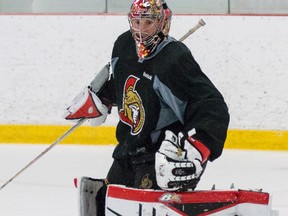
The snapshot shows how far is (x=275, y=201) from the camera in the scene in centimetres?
484

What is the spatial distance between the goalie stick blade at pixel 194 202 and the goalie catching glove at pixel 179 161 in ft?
0.11

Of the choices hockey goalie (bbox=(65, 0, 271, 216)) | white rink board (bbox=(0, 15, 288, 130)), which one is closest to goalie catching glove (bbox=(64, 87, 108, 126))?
hockey goalie (bbox=(65, 0, 271, 216))

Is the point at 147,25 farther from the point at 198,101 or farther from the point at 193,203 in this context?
the point at 193,203

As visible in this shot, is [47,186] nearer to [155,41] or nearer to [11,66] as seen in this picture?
[11,66]

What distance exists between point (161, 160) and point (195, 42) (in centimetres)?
409

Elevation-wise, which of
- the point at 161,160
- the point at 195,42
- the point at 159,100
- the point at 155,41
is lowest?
the point at 161,160

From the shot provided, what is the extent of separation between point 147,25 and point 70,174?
2905 millimetres

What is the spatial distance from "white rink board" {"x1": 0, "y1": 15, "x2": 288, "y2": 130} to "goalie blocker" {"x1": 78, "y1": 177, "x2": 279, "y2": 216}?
3.94 m

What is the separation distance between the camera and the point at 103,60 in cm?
675

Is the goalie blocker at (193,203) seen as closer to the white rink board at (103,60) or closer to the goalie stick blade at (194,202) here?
the goalie stick blade at (194,202)

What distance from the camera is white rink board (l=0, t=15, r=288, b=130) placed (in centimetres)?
650

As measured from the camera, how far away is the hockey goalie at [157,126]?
2561 millimetres

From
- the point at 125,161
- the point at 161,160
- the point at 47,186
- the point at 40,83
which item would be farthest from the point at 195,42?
the point at 161,160

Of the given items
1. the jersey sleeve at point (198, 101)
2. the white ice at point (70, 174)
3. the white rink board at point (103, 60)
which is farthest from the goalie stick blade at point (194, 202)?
the white rink board at point (103, 60)
